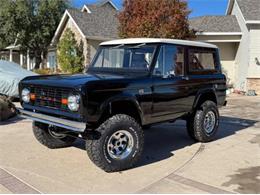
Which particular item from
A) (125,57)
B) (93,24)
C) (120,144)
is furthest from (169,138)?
(93,24)

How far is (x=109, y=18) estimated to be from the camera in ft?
82.2

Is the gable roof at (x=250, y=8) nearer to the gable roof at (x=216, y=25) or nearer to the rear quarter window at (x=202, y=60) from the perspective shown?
the gable roof at (x=216, y=25)

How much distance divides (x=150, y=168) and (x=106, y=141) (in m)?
0.94

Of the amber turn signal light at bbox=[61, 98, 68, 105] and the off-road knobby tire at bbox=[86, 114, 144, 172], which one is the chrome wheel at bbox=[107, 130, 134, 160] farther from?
the amber turn signal light at bbox=[61, 98, 68, 105]

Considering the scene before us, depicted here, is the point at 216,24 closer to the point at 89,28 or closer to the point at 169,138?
the point at 89,28

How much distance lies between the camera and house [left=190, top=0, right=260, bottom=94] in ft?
59.5

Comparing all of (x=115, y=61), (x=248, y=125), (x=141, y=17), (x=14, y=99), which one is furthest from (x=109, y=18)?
(x=115, y=61)

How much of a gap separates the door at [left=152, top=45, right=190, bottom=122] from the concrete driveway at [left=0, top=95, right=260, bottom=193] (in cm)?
84

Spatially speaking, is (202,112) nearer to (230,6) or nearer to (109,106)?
(109,106)

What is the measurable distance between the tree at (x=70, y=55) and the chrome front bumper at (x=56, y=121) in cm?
1634

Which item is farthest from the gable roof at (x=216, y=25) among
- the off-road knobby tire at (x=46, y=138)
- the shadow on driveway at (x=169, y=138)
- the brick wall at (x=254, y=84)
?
the off-road knobby tire at (x=46, y=138)

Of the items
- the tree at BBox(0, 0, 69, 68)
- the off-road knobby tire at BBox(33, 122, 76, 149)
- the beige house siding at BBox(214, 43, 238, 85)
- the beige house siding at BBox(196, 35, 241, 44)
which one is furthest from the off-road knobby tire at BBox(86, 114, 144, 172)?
the tree at BBox(0, 0, 69, 68)

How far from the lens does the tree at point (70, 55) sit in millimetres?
22016

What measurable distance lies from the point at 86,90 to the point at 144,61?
1655 millimetres
